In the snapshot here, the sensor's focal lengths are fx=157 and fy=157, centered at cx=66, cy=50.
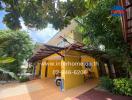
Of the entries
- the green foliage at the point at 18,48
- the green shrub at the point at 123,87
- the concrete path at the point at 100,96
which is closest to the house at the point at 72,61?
the concrete path at the point at 100,96

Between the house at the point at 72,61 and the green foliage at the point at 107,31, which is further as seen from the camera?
the house at the point at 72,61

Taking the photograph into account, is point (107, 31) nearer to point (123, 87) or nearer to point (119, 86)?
point (119, 86)

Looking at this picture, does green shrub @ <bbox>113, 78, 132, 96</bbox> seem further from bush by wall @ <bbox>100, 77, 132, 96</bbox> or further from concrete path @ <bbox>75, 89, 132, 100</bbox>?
concrete path @ <bbox>75, 89, 132, 100</bbox>

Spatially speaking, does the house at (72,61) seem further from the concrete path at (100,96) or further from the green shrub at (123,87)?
the green shrub at (123,87)

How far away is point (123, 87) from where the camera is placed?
31.3 ft

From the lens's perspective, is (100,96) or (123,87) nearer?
(123,87)

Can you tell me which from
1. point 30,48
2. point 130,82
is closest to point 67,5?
point 130,82

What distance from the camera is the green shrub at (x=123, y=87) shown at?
9.31 metres

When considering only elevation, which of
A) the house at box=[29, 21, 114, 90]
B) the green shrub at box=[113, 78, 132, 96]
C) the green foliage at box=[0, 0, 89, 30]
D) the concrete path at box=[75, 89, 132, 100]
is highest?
the green foliage at box=[0, 0, 89, 30]

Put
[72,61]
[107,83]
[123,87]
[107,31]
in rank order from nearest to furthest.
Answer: [123,87] → [107,83] → [107,31] → [72,61]

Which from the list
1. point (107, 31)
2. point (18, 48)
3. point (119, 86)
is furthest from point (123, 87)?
point (18, 48)

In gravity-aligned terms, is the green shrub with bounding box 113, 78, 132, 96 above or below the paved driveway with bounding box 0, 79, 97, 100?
above

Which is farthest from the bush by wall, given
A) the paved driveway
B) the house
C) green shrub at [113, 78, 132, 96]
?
the house

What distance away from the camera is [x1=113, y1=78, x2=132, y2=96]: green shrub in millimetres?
9312
